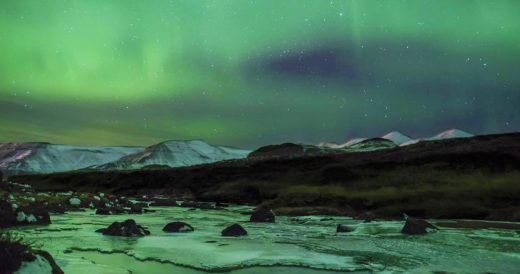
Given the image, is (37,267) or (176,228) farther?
(176,228)

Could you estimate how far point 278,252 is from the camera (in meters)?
16.5

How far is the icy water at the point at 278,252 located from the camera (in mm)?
13438

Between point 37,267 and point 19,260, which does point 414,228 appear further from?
point 19,260

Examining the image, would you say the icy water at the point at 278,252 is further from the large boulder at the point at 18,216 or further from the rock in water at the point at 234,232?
the large boulder at the point at 18,216

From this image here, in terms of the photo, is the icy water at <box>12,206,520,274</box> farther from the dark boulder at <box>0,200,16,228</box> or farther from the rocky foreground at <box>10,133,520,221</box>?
the rocky foreground at <box>10,133,520,221</box>

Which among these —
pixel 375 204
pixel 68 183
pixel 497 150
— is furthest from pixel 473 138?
pixel 68 183

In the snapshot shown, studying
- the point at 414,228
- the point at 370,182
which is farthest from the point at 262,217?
the point at 370,182

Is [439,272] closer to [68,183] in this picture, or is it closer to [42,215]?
[42,215]

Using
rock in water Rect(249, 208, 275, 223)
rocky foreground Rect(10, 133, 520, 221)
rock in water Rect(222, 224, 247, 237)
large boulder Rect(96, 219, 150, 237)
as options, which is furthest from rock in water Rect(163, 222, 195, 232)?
rocky foreground Rect(10, 133, 520, 221)

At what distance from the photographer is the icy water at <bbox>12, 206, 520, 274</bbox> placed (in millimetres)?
13438

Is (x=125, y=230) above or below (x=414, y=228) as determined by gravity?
below

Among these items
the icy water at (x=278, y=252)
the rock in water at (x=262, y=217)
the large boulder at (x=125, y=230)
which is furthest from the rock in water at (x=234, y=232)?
the rock in water at (x=262, y=217)

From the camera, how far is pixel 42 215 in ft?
80.1

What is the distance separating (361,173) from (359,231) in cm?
4883
